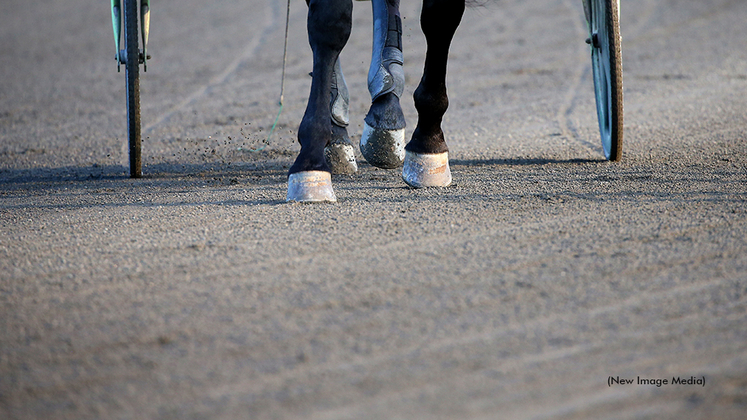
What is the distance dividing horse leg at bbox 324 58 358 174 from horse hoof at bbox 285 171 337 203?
0.75 meters

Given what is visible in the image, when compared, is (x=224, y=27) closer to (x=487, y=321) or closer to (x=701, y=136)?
(x=701, y=136)

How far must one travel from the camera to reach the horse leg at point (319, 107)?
3031 millimetres

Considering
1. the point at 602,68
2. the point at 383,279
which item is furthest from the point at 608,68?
the point at 383,279

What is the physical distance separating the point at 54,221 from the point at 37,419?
1656mm

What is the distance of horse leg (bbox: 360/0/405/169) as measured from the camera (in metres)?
3.54

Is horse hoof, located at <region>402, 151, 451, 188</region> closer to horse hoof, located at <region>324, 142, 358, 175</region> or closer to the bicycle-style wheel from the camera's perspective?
horse hoof, located at <region>324, 142, 358, 175</region>

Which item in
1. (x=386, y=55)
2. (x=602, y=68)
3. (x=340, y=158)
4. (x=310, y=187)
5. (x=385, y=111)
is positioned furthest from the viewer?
(x=602, y=68)

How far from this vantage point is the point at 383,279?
7.15 ft

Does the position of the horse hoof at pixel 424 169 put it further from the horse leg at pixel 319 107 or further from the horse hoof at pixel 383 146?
the horse leg at pixel 319 107

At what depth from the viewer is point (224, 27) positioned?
1117cm

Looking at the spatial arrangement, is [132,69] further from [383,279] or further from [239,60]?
[239,60]

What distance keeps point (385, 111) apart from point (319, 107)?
0.53 metres

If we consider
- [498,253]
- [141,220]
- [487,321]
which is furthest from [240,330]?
[141,220]

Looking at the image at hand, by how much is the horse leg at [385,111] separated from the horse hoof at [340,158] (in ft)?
0.81
